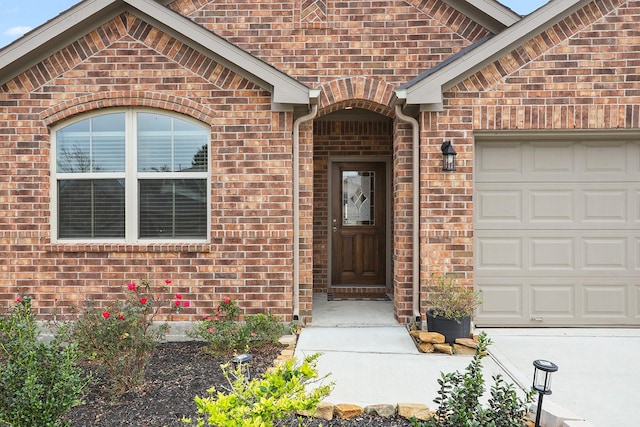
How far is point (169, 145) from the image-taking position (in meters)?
5.83

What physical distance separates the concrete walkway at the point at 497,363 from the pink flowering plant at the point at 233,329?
0.41 meters

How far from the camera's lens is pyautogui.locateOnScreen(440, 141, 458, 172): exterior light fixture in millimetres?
5566

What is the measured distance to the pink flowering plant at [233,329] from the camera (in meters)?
4.96

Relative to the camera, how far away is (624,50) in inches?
220

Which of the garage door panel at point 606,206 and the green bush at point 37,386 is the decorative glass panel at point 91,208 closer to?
the green bush at point 37,386

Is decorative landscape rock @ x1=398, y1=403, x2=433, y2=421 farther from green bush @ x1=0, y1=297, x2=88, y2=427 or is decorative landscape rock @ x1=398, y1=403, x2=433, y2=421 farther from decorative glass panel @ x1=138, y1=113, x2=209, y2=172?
decorative glass panel @ x1=138, y1=113, x2=209, y2=172

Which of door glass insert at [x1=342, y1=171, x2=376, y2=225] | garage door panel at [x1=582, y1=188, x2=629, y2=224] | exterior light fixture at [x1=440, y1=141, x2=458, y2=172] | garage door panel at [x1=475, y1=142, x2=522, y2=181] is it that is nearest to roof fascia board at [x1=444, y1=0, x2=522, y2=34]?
garage door panel at [x1=475, y1=142, x2=522, y2=181]

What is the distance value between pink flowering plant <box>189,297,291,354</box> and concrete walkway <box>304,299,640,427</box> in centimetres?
41

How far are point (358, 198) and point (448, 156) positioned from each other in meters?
2.97

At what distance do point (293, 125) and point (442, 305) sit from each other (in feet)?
9.60

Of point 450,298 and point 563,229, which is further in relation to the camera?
point 563,229

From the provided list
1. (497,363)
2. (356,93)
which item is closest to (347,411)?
(497,363)

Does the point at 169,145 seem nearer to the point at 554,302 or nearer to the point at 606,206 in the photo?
the point at 554,302

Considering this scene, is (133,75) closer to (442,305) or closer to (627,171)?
(442,305)
